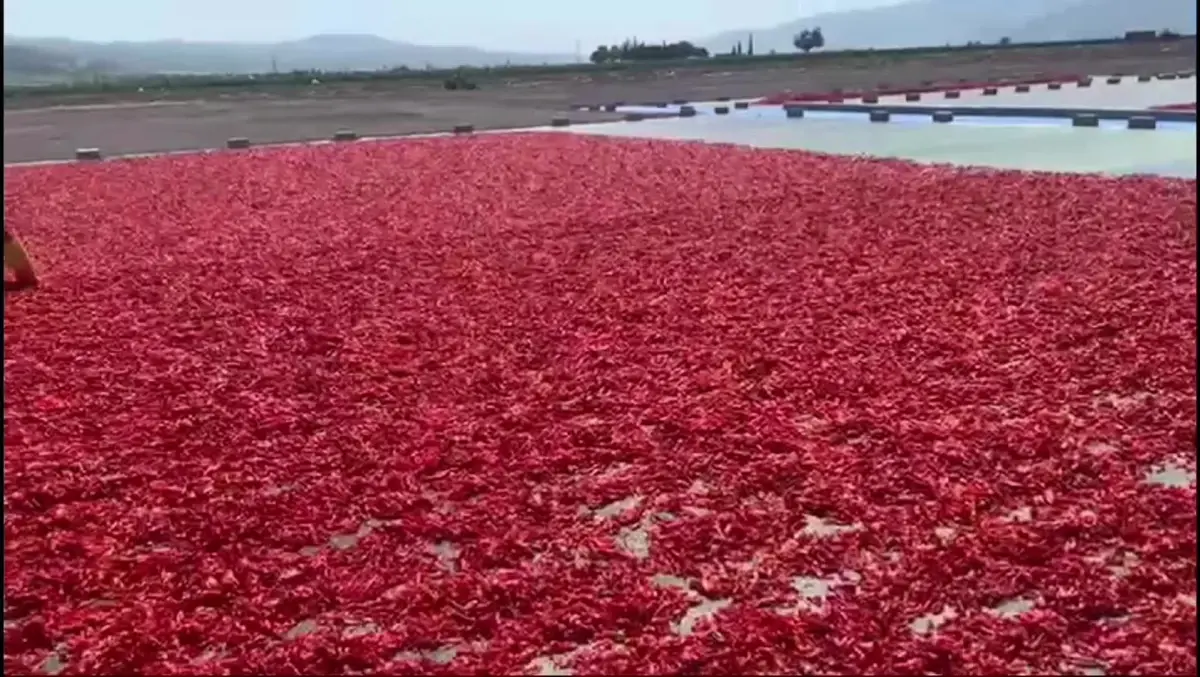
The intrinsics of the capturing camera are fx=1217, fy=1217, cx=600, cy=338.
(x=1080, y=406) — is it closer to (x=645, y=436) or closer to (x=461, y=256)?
(x=645, y=436)

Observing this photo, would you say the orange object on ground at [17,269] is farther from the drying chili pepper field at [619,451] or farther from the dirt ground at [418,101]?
the dirt ground at [418,101]

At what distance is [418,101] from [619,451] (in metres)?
22.8

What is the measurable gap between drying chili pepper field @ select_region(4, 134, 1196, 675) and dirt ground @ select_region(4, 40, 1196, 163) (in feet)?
34.6

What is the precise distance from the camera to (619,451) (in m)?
4.16

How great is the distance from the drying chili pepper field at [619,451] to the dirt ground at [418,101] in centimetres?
1054

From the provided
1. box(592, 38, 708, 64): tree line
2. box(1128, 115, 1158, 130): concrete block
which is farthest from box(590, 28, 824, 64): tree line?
box(1128, 115, 1158, 130): concrete block

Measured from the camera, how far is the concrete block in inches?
553

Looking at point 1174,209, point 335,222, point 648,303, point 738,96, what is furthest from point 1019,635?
point 738,96

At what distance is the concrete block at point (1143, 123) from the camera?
46.1 ft

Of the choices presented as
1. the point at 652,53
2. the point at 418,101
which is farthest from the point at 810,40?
the point at 418,101

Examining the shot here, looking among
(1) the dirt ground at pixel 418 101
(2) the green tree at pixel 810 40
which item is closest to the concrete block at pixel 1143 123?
(1) the dirt ground at pixel 418 101

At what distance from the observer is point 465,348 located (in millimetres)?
5523

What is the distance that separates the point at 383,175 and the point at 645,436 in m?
8.56

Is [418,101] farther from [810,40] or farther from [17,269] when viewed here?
[810,40]
